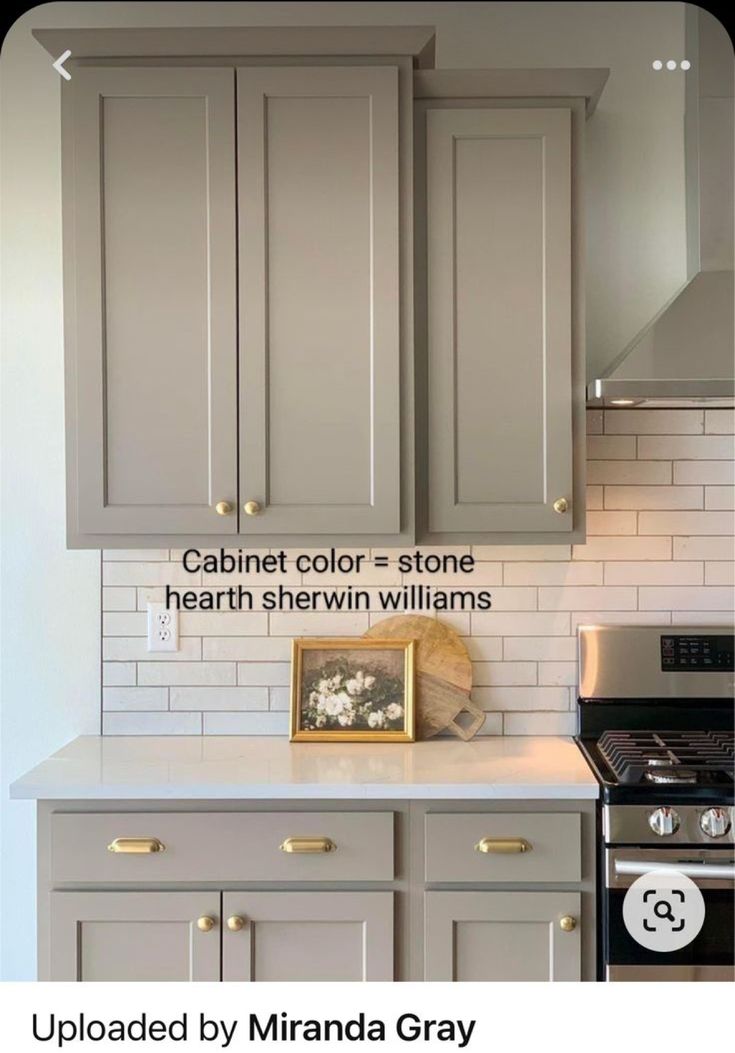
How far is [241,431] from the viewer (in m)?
2.47

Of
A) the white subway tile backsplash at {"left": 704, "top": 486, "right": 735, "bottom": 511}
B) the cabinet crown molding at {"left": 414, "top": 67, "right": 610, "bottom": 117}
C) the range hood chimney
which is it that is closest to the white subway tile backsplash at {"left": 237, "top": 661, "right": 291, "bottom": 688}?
the range hood chimney

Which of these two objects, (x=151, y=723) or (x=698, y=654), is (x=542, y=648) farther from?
(x=151, y=723)

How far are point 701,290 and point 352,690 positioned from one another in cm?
130

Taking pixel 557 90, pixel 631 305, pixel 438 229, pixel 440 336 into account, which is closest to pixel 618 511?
pixel 631 305

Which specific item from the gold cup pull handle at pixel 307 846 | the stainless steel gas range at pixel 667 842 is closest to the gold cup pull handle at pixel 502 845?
the stainless steel gas range at pixel 667 842

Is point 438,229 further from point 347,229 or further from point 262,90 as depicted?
point 262,90

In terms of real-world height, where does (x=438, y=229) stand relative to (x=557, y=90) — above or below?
below

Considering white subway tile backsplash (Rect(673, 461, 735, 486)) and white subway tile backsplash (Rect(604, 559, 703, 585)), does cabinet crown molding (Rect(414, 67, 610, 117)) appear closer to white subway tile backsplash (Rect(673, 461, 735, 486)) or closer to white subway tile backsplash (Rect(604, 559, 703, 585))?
white subway tile backsplash (Rect(673, 461, 735, 486))

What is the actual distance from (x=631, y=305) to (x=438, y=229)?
63cm

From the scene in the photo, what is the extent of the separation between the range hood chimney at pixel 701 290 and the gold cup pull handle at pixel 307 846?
1169 mm

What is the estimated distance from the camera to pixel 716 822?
7.30 ft
